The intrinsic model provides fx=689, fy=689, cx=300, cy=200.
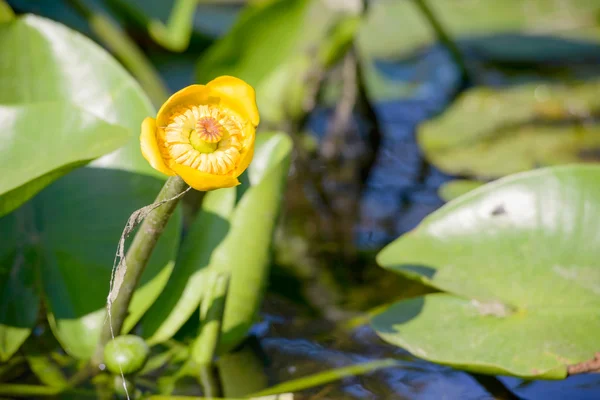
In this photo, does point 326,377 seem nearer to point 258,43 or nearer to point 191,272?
point 191,272

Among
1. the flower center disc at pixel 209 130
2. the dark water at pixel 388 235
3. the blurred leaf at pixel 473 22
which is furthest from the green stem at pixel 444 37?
the flower center disc at pixel 209 130

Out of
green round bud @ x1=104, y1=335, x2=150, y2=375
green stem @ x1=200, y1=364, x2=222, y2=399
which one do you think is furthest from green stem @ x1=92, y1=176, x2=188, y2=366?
green stem @ x1=200, y1=364, x2=222, y2=399

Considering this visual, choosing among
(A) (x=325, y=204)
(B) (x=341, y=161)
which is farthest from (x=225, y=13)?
(A) (x=325, y=204)

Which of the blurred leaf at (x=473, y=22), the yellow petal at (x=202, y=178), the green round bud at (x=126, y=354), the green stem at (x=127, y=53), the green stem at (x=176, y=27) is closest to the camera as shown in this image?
the yellow petal at (x=202, y=178)

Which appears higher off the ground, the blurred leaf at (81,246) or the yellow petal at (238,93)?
the yellow petal at (238,93)

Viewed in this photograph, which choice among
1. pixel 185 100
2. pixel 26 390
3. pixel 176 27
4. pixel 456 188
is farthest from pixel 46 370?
pixel 456 188

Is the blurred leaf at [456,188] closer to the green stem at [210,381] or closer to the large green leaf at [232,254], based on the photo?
the large green leaf at [232,254]
